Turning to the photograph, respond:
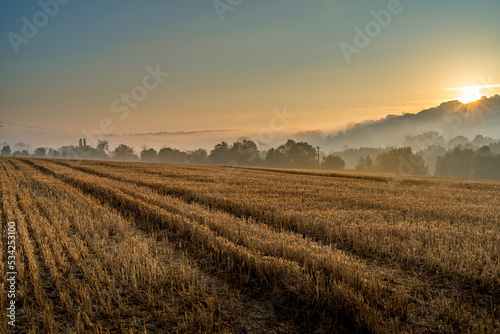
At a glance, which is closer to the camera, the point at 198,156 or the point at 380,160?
the point at 380,160

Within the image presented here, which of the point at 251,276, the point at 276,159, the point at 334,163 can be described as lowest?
the point at 251,276

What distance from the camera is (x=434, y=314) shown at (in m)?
4.55

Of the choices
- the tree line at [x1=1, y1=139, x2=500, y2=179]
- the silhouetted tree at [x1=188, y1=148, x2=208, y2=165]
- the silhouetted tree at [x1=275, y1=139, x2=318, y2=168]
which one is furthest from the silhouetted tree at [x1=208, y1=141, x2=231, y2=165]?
the silhouetted tree at [x1=275, y1=139, x2=318, y2=168]

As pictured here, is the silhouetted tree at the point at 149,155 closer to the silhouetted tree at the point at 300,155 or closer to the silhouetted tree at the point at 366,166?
the silhouetted tree at the point at 300,155

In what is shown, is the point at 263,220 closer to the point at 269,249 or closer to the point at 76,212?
the point at 269,249

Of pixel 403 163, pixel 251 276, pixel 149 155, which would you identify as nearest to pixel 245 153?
pixel 403 163

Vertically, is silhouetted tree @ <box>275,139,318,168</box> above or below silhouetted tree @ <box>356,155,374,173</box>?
above

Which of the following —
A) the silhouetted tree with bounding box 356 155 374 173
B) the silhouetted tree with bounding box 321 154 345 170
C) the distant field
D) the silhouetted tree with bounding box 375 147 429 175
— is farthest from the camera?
the silhouetted tree with bounding box 356 155 374 173

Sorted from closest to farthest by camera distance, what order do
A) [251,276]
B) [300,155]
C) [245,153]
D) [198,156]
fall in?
1. [251,276]
2. [300,155]
3. [245,153]
4. [198,156]

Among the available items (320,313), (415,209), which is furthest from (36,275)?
(415,209)

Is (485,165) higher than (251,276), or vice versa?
(251,276)

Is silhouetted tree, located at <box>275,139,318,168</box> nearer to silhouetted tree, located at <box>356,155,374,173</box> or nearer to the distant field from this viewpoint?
silhouetted tree, located at <box>356,155,374,173</box>

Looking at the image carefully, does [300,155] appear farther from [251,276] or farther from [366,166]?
[251,276]

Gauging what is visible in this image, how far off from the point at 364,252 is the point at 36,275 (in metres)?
7.15
